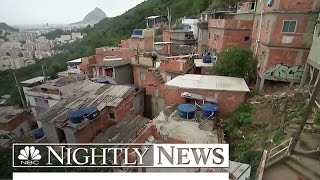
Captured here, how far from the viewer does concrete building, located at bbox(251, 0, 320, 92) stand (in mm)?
7730

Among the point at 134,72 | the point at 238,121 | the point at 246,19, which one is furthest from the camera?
the point at 134,72

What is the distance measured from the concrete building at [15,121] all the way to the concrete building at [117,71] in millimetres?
6279

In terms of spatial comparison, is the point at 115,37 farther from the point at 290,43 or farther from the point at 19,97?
the point at 290,43

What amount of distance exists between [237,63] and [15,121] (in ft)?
47.4

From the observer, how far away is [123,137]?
8984 mm

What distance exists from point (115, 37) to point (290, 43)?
28.5 metres

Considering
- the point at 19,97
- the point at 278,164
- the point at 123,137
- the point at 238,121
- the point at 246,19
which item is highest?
the point at 246,19

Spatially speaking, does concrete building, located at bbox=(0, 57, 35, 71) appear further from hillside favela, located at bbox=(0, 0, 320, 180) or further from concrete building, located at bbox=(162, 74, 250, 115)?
concrete building, located at bbox=(162, 74, 250, 115)

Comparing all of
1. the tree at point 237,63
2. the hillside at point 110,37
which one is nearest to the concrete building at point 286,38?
the tree at point 237,63

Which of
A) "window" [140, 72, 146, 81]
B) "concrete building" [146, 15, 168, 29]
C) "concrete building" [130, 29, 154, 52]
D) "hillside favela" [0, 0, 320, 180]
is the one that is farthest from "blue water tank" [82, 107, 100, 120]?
"concrete building" [146, 15, 168, 29]

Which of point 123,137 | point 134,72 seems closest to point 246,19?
point 134,72

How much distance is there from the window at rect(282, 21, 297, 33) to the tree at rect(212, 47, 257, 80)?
177cm

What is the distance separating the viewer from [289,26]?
8.06m

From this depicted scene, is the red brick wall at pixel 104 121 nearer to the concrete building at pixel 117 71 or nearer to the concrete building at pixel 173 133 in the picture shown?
the concrete building at pixel 117 71
